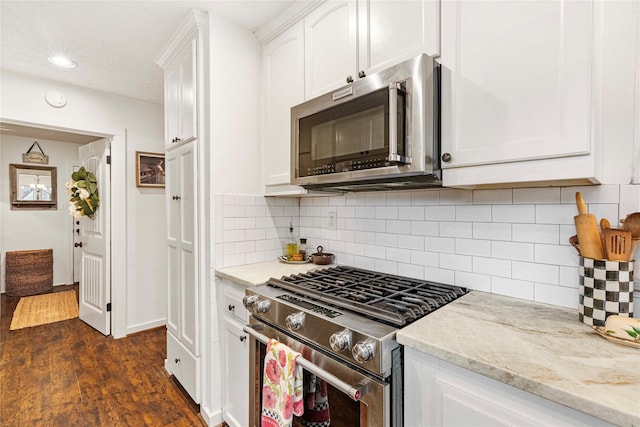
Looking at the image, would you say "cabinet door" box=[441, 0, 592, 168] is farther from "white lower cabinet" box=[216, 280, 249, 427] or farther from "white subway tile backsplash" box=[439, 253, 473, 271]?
"white lower cabinet" box=[216, 280, 249, 427]

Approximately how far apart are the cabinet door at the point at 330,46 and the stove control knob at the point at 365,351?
3.81 ft

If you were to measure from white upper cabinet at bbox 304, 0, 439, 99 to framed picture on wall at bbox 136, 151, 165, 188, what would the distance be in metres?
2.38

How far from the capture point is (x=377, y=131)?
124 centimetres

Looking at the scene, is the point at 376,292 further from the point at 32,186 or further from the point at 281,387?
the point at 32,186

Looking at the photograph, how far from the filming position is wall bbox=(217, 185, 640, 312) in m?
1.14

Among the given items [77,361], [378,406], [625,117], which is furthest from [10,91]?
[625,117]

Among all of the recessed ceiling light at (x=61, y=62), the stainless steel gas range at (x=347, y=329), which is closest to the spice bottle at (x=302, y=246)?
the stainless steel gas range at (x=347, y=329)

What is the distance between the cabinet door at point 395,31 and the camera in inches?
46.5

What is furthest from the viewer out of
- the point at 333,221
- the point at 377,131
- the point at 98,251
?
the point at 98,251

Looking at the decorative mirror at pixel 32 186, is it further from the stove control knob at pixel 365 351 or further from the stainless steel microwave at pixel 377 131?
the stove control knob at pixel 365 351

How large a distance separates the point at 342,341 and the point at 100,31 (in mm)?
2425

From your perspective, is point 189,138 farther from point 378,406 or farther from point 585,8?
point 585,8

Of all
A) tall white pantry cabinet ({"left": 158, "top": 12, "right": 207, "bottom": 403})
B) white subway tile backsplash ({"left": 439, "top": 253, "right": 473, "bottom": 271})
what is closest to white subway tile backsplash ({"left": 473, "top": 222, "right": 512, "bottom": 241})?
white subway tile backsplash ({"left": 439, "top": 253, "right": 473, "bottom": 271})

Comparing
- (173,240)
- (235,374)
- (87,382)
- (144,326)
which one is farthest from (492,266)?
(144,326)
